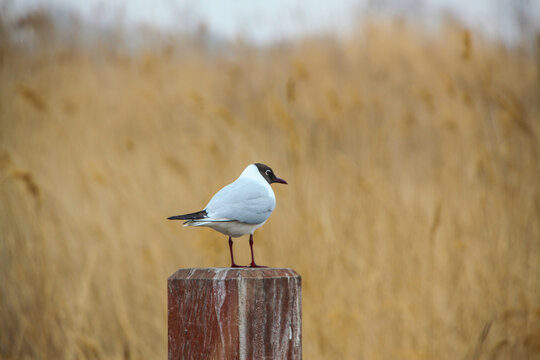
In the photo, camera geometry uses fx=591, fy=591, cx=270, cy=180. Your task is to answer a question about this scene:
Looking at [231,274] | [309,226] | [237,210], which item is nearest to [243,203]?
[237,210]

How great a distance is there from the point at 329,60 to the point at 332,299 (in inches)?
154

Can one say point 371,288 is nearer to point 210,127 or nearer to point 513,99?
point 513,99

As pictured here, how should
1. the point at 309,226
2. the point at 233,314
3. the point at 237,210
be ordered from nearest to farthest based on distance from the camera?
1. the point at 233,314
2. the point at 237,210
3. the point at 309,226

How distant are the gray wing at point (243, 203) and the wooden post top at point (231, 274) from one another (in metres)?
0.16

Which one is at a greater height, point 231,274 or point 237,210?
point 237,210

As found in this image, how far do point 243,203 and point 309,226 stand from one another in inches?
58.8

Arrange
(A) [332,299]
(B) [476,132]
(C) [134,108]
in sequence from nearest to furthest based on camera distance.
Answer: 1. (A) [332,299]
2. (B) [476,132]
3. (C) [134,108]

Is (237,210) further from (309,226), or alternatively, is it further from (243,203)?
(309,226)

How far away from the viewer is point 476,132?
3.51 meters

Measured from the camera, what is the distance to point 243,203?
121 cm

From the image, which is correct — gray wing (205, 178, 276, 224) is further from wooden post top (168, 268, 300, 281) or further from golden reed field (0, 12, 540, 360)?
golden reed field (0, 12, 540, 360)

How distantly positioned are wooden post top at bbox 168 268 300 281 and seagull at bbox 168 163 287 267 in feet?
0.44

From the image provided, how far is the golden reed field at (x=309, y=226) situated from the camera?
252cm

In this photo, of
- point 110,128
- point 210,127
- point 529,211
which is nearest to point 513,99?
point 529,211
